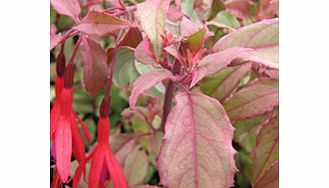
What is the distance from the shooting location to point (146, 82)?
512 mm

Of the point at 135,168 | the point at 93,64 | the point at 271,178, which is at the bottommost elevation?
the point at 135,168

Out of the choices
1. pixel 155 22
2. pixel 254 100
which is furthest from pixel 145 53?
pixel 254 100

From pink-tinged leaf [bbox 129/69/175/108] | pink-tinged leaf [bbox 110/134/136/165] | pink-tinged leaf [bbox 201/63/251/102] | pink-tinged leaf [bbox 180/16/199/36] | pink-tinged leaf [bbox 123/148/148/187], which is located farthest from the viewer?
pink-tinged leaf [bbox 123/148/148/187]

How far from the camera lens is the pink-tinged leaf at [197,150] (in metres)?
0.50

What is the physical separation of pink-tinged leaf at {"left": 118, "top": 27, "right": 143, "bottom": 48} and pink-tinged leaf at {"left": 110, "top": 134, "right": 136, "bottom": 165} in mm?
232

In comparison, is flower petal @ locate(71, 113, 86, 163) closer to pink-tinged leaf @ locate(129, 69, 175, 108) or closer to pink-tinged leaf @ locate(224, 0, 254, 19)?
pink-tinged leaf @ locate(129, 69, 175, 108)

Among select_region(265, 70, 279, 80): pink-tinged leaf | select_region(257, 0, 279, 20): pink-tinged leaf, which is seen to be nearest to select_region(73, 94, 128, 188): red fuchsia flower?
select_region(265, 70, 279, 80): pink-tinged leaf

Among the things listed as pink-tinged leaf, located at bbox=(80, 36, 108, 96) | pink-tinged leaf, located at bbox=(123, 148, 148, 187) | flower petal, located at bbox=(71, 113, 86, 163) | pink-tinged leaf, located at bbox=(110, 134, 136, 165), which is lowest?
pink-tinged leaf, located at bbox=(123, 148, 148, 187)

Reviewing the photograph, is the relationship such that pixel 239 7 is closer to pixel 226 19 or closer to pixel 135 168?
pixel 226 19

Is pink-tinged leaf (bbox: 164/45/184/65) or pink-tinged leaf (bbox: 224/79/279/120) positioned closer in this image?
pink-tinged leaf (bbox: 164/45/184/65)

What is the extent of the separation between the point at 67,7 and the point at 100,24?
0.10m

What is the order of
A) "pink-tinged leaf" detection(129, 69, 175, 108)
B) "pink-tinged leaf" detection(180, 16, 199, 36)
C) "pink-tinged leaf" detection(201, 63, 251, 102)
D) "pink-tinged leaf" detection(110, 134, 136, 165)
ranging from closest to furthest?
"pink-tinged leaf" detection(129, 69, 175, 108), "pink-tinged leaf" detection(180, 16, 199, 36), "pink-tinged leaf" detection(201, 63, 251, 102), "pink-tinged leaf" detection(110, 134, 136, 165)

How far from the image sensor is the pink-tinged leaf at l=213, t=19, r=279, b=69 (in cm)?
58
